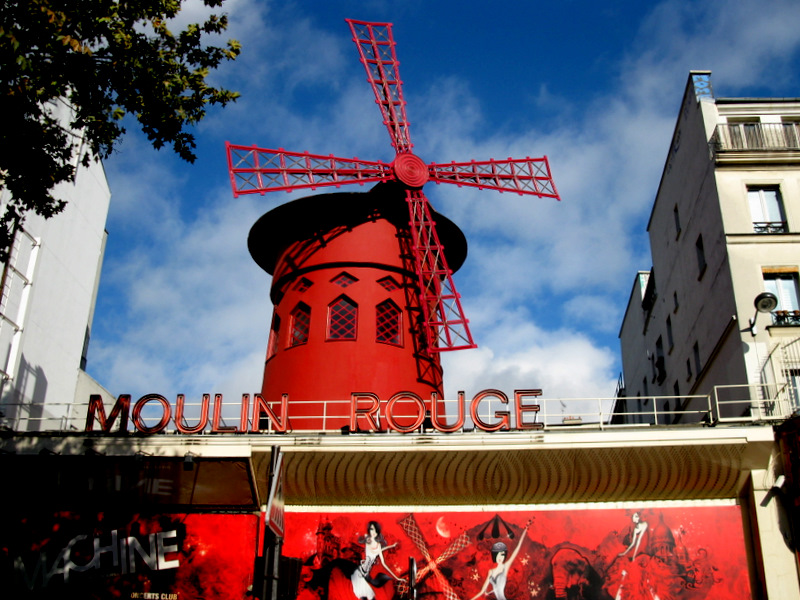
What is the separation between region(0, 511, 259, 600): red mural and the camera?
12617 millimetres

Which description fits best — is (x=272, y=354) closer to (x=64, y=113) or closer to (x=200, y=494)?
(x=200, y=494)

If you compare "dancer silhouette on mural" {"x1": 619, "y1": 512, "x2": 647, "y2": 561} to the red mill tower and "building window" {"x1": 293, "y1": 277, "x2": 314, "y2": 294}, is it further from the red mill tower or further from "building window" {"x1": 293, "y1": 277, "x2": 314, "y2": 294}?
"building window" {"x1": 293, "y1": 277, "x2": 314, "y2": 294}

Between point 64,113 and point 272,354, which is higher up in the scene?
point 64,113

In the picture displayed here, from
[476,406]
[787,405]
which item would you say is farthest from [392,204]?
[787,405]

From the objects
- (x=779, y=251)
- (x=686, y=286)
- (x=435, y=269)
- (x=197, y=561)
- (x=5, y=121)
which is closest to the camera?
(x=5, y=121)

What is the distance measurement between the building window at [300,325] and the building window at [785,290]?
7.83 m

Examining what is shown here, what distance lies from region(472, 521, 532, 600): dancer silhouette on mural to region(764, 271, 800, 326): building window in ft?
18.8

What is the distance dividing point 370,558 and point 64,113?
10378 millimetres

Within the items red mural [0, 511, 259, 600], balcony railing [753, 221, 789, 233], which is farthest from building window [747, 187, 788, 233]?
red mural [0, 511, 259, 600]

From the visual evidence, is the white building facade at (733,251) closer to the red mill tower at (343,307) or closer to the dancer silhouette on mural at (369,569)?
the red mill tower at (343,307)

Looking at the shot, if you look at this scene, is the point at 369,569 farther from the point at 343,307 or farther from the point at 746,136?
the point at 746,136

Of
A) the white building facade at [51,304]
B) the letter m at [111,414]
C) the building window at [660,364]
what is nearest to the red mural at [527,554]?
the letter m at [111,414]

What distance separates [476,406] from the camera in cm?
1318

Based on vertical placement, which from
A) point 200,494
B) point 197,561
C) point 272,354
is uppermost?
point 272,354
